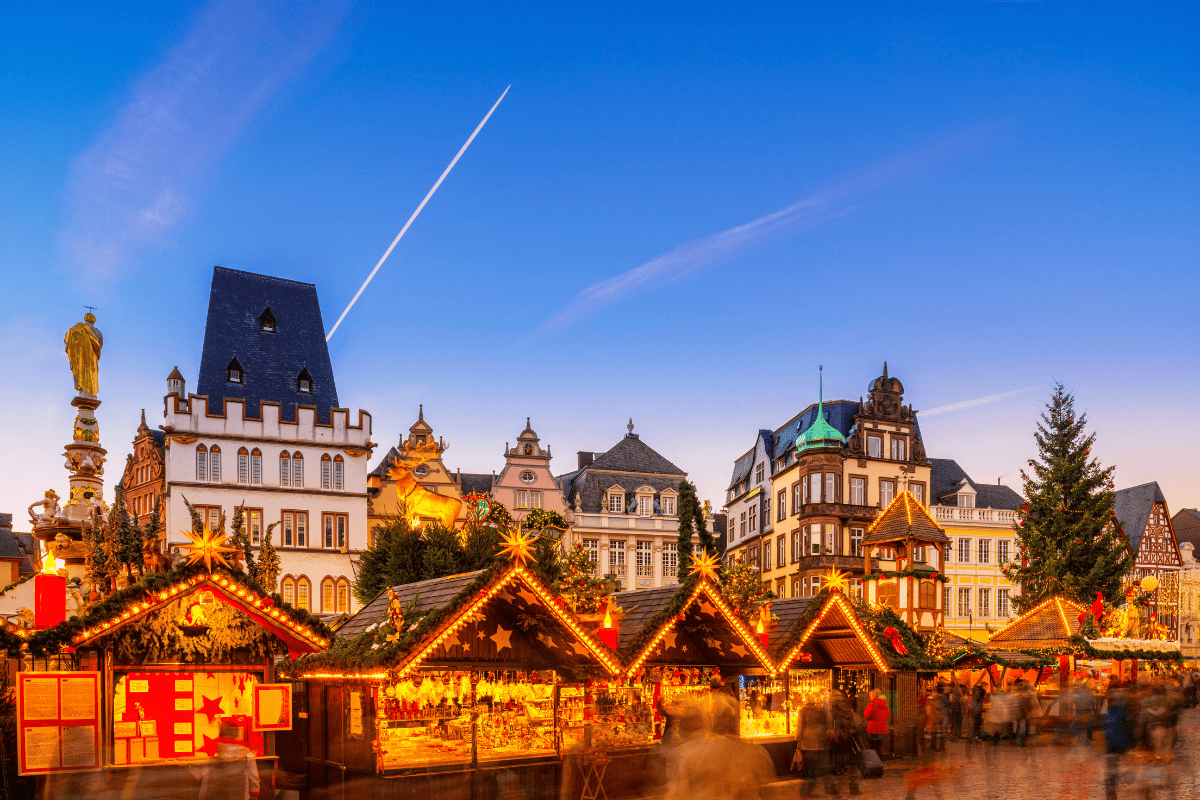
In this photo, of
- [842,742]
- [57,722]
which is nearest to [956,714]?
[842,742]

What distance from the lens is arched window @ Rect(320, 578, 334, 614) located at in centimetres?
4588

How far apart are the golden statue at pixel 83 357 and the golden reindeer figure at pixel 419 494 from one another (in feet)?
20.3

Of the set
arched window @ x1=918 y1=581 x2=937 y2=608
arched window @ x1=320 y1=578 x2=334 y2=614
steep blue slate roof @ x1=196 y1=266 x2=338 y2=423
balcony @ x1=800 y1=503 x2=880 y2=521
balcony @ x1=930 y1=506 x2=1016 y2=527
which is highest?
steep blue slate roof @ x1=196 y1=266 x2=338 y2=423

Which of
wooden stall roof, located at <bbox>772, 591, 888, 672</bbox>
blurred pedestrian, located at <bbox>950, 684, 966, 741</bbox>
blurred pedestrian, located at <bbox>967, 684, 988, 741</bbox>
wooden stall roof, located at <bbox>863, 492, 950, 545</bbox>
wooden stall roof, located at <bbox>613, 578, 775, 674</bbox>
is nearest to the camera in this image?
wooden stall roof, located at <bbox>613, 578, 775, 674</bbox>

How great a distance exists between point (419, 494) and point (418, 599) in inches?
423

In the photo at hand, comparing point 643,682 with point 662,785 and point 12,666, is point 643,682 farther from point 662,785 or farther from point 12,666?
point 12,666

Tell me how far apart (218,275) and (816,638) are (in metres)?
38.2

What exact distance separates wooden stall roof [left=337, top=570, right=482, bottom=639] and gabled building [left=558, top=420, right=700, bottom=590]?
36.4 metres

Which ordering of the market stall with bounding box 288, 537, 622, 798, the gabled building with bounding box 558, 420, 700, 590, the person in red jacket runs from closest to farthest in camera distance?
1. the market stall with bounding box 288, 537, 622, 798
2. the person in red jacket
3. the gabled building with bounding box 558, 420, 700, 590

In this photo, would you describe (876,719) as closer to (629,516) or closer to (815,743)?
(815,743)

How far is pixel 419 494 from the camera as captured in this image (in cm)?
2638

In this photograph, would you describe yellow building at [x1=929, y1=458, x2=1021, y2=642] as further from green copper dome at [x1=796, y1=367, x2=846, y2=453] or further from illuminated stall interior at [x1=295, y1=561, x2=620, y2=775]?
illuminated stall interior at [x1=295, y1=561, x2=620, y2=775]

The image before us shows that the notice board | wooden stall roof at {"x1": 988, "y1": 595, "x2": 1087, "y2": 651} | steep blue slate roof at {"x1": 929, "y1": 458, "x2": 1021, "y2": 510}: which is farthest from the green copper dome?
the notice board

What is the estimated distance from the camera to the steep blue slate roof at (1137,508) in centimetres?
6544
